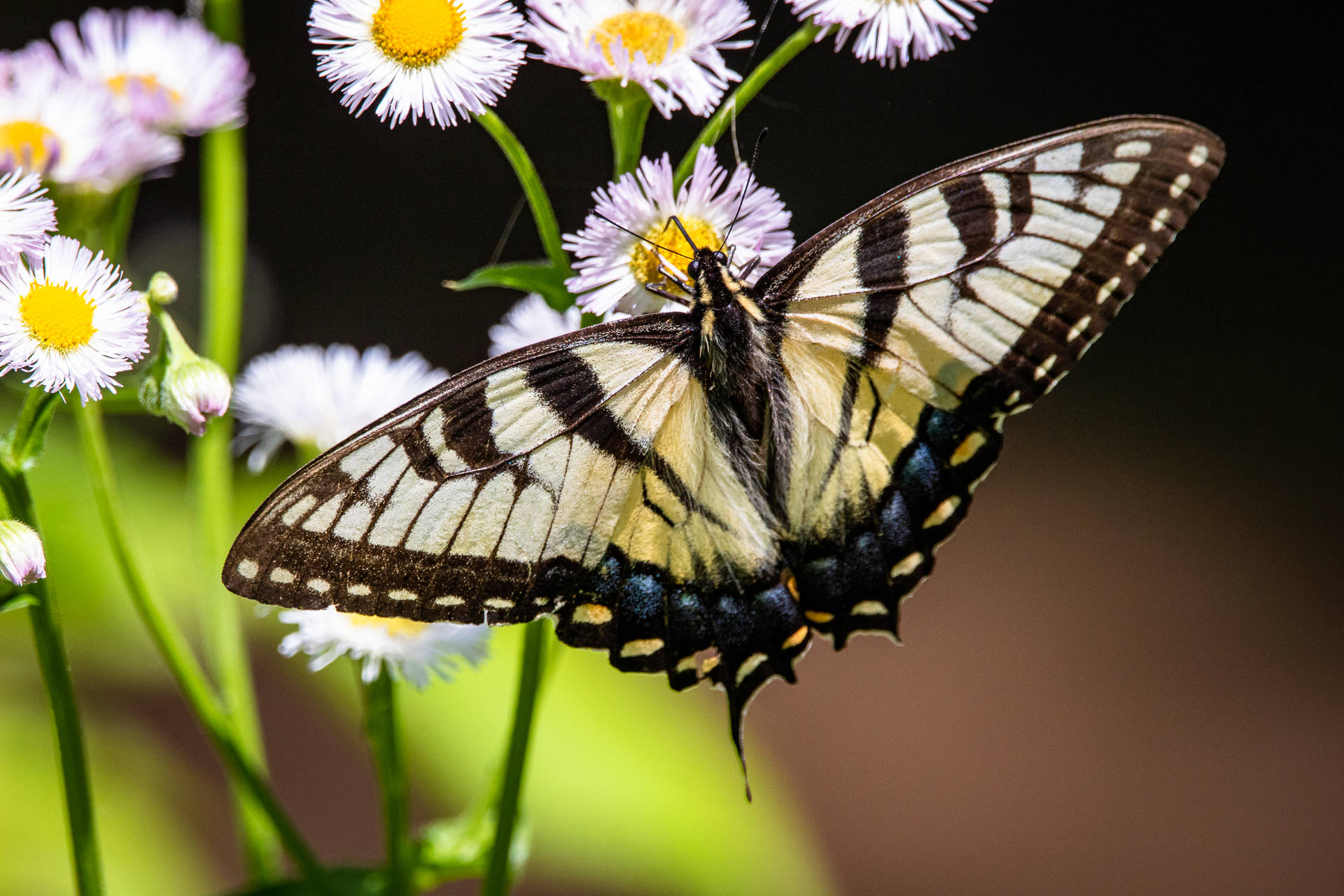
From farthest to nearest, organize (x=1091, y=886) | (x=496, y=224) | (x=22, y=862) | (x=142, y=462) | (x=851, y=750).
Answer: (x=496, y=224), (x=851, y=750), (x=1091, y=886), (x=142, y=462), (x=22, y=862)

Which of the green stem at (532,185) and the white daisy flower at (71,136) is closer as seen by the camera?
the green stem at (532,185)

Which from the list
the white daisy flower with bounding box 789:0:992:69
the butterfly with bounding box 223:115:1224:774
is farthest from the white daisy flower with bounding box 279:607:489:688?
the white daisy flower with bounding box 789:0:992:69

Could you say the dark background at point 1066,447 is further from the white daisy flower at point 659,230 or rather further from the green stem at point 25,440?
the green stem at point 25,440

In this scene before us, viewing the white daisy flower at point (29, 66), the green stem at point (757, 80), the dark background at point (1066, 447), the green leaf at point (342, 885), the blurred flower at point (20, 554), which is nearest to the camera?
the blurred flower at point (20, 554)

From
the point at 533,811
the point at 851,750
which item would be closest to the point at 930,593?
the point at 851,750

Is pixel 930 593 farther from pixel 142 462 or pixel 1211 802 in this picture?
pixel 142 462

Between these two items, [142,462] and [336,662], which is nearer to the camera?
[336,662]

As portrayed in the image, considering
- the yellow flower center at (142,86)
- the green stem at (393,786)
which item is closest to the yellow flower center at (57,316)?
the green stem at (393,786)

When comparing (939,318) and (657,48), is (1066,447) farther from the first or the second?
(657,48)
